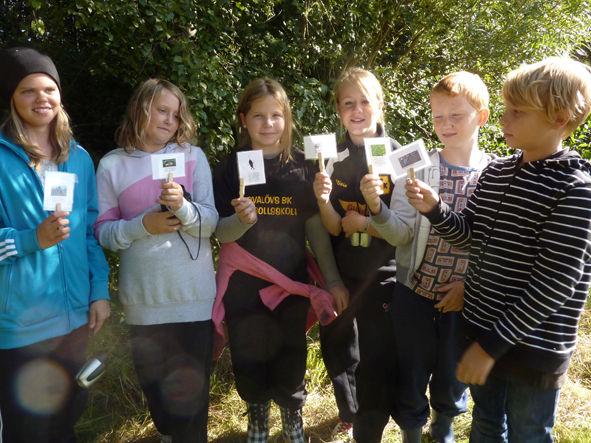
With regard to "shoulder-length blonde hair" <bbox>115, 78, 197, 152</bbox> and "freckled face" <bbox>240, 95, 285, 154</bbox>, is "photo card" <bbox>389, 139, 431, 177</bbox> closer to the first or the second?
"freckled face" <bbox>240, 95, 285, 154</bbox>

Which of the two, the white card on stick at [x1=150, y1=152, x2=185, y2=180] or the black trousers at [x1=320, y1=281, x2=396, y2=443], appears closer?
the white card on stick at [x1=150, y1=152, x2=185, y2=180]

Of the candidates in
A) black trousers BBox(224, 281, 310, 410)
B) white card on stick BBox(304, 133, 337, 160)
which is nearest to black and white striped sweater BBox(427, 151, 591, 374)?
white card on stick BBox(304, 133, 337, 160)

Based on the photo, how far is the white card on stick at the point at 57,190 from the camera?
2.01 meters

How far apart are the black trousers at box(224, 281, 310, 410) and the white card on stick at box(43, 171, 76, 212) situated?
913 millimetres

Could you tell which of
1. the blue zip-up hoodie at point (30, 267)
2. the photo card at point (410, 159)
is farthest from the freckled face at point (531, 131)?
the blue zip-up hoodie at point (30, 267)

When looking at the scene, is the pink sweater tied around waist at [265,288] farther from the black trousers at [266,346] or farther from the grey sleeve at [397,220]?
the grey sleeve at [397,220]

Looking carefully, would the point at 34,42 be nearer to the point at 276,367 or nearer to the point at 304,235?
the point at 304,235

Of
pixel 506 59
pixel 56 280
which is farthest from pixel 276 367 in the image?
pixel 506 59

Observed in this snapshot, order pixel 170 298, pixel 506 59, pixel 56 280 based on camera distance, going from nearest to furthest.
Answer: pixel 56 280, pixel 170 298, pixel 506 59

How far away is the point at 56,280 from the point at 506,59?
4055 millimetres

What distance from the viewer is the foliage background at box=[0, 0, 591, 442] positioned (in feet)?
9.89

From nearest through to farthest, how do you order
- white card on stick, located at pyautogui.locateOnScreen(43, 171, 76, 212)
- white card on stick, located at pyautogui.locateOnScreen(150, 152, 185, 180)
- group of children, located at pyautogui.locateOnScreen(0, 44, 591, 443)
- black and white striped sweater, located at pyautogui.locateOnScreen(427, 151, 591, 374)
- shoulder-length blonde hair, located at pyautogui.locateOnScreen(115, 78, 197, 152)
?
black and white striped sweater, located at pyautogui.locateOnScreen(427, 151, 591, 374) → group of children, located at pyautogui.locateOnScreen(0, 44, 591, 443) → white card on stick, located at pyautogui.locateOnScreen(43, 171, 76, 212) → white card on stick, located at pyautogui.locateOnScreen(150, 152, 185, 180) → shoulder-length blonde hair, located at pyautogui.locateOnScreen(115, 78, 197, 152)

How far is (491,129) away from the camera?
4660 mm

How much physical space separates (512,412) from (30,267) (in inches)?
77.6
